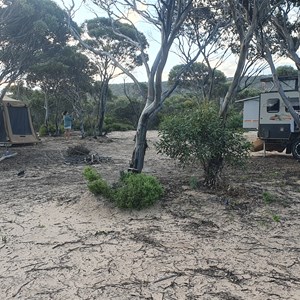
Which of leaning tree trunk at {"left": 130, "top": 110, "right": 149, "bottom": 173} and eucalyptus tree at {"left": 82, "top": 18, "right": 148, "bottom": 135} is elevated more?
eucalyptus tree at {"left": 82, "top": 18, "right": 148, "bottom": 135}

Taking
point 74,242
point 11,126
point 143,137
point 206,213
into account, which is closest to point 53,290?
point 74,242

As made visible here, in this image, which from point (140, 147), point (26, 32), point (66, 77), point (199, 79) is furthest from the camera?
point (66, 77)

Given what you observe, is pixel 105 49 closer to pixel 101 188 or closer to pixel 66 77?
pixel 66 77

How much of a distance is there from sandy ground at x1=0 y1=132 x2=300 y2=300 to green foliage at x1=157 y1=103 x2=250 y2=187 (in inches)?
18.9

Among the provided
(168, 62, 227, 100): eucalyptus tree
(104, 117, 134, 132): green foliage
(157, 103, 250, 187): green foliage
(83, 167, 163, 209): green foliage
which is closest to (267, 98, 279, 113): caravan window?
(168, 62, 227, 100): eucalyptus tree

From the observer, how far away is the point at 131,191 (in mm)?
4922

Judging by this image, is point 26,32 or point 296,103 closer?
point 296,103

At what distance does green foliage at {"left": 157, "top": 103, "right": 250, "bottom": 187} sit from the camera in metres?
5.52

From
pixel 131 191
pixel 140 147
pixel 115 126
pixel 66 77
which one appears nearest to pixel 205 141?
pixel 140 147

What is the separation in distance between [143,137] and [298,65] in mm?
5289

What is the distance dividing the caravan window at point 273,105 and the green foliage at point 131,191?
768cm

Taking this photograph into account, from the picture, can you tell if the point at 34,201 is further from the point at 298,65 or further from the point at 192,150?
the point at 298,65

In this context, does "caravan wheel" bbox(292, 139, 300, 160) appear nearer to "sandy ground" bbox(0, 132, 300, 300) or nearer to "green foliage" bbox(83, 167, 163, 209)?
"sandy ground" bbox(0, 132, 300, 300)

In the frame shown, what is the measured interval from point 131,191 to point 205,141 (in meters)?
1.49
